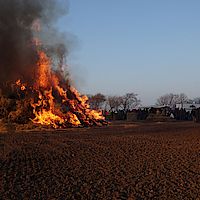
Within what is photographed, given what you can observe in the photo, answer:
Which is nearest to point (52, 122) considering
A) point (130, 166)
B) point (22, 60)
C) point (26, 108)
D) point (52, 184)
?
point (26, 108)

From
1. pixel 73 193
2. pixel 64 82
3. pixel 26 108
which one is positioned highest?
pixel 64 82

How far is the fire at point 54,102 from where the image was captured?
27.5 meters

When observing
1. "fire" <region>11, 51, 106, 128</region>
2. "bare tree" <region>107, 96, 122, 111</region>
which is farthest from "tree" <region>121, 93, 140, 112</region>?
"fire" <region>11, 51, 106, 128</region>

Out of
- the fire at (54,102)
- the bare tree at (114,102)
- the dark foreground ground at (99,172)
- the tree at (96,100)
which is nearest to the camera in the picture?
the dark foreground ground at (99,172)

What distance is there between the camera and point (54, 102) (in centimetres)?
2952

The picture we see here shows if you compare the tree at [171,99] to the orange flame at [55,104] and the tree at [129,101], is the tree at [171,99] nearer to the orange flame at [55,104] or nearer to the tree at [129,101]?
the tree at [129,101]

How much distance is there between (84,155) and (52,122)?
15084 mm

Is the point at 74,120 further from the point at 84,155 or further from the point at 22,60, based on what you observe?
the point at 84,155

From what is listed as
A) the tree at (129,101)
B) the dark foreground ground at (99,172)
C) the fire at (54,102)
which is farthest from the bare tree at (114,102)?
the dark foreground ground at (99,172)

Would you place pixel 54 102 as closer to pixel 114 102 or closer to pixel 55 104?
pixel 55 104

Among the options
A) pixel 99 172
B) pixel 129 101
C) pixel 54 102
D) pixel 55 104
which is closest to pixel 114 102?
pixel 129 101

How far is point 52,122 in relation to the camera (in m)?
27.0

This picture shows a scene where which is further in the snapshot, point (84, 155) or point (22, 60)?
point (22, 60)

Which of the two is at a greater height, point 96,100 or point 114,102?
point 96,100
